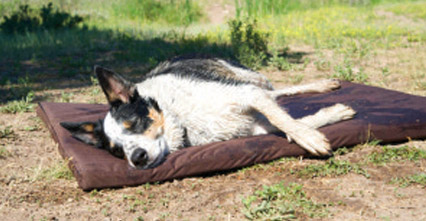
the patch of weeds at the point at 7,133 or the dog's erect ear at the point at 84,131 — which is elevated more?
the dog's erect ear at the point at 84,131

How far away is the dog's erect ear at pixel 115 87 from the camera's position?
3.56m

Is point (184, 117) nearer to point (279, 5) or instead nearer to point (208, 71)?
point (208, 71)

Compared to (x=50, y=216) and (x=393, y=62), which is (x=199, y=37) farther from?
(x=50, y=216)

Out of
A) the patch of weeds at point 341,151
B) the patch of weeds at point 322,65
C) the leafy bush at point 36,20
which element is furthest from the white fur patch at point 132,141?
the leafy bush at point 36,20

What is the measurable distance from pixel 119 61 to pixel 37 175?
4.87 m

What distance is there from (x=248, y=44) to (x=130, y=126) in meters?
4.93

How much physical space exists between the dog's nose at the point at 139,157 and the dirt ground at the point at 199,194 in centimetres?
20

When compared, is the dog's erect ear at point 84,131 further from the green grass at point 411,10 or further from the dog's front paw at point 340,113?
the green grass at point 411,10

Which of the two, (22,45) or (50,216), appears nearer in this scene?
(50,216)

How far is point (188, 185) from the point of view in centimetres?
356

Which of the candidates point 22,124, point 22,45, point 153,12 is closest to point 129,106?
point 22,124

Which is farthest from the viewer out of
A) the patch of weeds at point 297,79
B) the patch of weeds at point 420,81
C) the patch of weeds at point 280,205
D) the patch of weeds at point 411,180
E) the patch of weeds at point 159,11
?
the patch of weeds at point 159,11

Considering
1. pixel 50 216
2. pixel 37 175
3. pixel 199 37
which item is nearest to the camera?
pixel 50 216

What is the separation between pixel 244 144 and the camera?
12.4 ft
